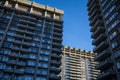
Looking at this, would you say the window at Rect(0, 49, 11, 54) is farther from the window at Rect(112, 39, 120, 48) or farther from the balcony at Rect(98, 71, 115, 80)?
the window at Rect(112, 39, 120, 48)

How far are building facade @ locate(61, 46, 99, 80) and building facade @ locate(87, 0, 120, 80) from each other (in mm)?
49903

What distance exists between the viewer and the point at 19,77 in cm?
5438

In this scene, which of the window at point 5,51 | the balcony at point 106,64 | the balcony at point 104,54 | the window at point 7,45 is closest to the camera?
the balcony at point 106,64

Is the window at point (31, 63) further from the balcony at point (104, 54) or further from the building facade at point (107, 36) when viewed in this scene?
the balcony at point (104, 54)

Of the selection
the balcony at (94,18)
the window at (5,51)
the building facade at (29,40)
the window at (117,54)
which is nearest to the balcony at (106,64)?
the window at (117,54)

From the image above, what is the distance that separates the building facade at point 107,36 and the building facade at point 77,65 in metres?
49.9

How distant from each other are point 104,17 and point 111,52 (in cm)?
1399

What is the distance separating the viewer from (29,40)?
64.8m

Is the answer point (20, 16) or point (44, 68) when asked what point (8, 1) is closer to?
point (20, 16)

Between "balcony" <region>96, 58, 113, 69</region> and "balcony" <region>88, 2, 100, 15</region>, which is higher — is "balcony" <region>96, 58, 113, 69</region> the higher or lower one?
the lower one

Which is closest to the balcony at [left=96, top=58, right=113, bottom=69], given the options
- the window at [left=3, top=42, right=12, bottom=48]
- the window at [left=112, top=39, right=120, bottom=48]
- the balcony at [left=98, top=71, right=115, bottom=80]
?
the balcony at [left=98, top=71, right=115, bottom=80]

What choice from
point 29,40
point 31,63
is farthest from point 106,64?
point 29,40

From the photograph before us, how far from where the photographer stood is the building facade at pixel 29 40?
185 feet

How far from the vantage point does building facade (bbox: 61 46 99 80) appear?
10331 cm
